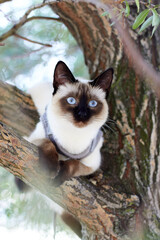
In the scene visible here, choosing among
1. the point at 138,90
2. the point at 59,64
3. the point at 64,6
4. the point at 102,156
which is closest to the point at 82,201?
the point at 102,156

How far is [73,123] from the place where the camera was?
1.67 m

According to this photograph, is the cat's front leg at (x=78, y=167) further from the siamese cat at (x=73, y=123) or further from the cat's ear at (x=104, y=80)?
the cat's ear at (x=104, y=80)

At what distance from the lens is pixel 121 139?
7.04ft

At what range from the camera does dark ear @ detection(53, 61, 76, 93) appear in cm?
172

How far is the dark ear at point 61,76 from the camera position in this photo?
1720 mm

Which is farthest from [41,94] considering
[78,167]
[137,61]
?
[137,61]

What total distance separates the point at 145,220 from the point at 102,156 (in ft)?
1.89

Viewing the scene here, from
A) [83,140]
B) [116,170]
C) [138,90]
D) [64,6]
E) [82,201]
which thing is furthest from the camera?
[64,6]

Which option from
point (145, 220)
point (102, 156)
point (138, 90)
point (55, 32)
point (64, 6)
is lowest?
point (145, 220)

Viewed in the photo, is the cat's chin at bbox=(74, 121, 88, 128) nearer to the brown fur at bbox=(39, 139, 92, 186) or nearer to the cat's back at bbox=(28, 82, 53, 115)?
the brown fur at bbox=(39, 139, 92, 186)

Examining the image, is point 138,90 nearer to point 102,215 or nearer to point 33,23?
point 102,215

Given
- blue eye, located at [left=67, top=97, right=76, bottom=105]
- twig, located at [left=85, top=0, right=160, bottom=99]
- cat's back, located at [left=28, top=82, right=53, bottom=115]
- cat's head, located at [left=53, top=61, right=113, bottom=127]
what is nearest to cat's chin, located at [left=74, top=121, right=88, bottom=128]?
cat's head, located at [left=53, top=61, right=113, bottom=127]

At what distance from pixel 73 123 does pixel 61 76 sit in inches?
13.2

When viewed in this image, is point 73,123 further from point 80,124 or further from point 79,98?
point 79,98
